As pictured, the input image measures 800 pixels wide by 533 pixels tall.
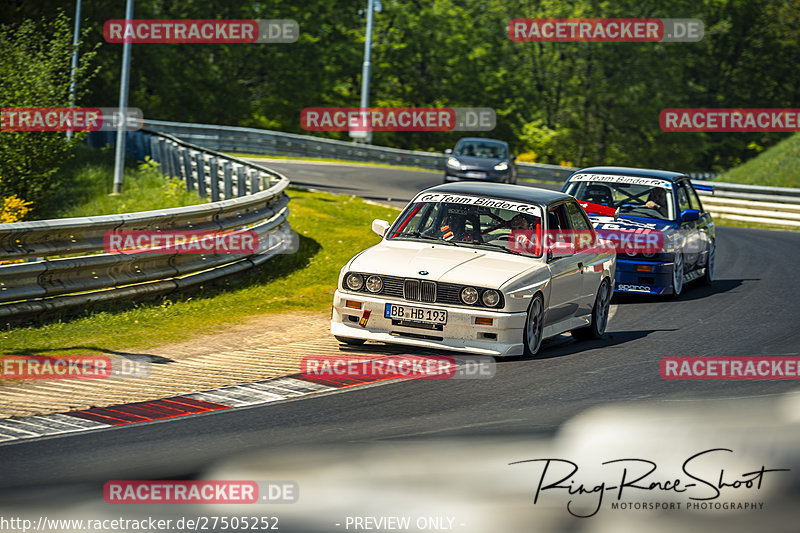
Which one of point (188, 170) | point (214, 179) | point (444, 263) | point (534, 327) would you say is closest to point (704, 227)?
point (534, 327)

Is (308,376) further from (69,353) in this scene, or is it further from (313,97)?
(313,97)

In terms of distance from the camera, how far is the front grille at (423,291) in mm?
10102

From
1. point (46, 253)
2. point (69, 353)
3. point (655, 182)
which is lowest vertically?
point (69, 353)

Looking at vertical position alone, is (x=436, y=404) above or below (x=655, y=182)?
below

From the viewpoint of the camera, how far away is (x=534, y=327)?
34.6 feet

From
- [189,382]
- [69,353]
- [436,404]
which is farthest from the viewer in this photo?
[69,353]

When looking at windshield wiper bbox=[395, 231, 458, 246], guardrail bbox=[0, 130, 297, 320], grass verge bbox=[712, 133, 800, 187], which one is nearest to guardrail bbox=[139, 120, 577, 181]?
grass verge bbox=[712, 133, 800, 187]

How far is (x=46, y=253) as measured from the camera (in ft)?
37.2

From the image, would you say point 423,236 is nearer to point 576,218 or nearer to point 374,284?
point 374,284

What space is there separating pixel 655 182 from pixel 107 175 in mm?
17657

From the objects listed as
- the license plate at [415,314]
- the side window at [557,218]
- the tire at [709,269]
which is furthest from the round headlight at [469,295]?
the tire at [709,269]

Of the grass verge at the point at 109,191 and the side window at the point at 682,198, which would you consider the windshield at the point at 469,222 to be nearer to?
the side window at the point at 682,198

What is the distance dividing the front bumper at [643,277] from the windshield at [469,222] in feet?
12.4

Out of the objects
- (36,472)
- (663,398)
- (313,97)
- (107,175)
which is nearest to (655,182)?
(663,398)
